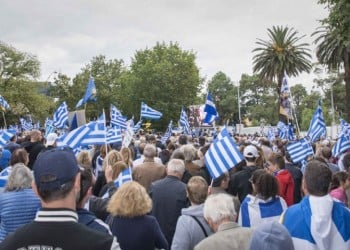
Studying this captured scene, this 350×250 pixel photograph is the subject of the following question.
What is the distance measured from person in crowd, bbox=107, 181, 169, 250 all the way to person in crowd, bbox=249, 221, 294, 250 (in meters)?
2.05

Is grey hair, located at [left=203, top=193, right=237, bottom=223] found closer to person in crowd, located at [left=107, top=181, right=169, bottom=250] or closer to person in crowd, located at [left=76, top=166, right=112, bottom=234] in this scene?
person in crowd, located at [left=107, top=181, right=169, bottom=250]

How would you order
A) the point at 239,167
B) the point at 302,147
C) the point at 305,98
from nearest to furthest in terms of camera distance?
the point at 239,167 → the point at 302,147 → the point at 305,98

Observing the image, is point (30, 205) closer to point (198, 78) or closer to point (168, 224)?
point (168, 224)

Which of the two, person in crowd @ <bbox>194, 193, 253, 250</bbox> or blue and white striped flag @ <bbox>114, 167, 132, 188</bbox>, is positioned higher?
blue and white striped flag @ <bbox>114, 167, 132, 188</bbox>

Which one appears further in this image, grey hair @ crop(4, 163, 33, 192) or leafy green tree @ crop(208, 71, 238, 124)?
leafy green tree @ crop(208, 71, 238, 124)

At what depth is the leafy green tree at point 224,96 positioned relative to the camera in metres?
117

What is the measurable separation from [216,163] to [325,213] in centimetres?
245

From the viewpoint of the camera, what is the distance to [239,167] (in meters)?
8.23

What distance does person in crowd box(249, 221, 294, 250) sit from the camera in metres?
2.86

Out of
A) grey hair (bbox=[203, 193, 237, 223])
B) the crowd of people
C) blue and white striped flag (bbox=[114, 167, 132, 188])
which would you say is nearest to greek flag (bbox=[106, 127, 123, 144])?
the crowd of people

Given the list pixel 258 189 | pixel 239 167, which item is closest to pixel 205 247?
pixel 258 189

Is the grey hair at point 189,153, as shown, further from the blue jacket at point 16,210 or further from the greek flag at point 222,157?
the blue jacket at point 16,210

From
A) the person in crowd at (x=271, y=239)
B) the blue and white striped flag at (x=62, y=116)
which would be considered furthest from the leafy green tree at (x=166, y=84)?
the person in crowd at (x=271, y=239)

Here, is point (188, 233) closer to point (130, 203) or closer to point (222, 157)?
point (130, 203)
